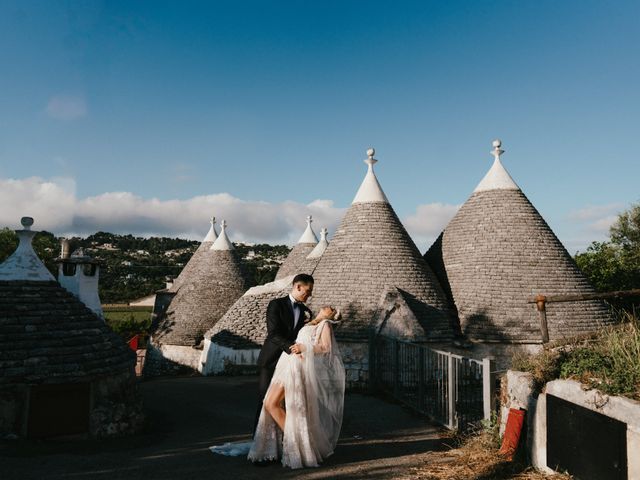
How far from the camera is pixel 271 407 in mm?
4863

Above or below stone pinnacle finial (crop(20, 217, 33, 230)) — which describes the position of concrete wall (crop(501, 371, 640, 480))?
below

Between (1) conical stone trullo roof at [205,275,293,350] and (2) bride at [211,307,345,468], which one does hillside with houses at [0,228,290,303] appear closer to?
(1) conical stone trullo roof at [205,275,293,350]

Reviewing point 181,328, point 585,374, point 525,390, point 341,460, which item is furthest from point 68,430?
point 181,328

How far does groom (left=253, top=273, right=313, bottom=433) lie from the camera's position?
5.05 metres

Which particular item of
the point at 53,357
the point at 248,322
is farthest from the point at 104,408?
the point at 248,322

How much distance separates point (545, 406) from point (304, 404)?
2244mm

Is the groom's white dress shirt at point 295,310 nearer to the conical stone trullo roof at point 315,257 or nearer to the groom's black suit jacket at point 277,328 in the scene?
the groom's black suit jacket at point 277,328

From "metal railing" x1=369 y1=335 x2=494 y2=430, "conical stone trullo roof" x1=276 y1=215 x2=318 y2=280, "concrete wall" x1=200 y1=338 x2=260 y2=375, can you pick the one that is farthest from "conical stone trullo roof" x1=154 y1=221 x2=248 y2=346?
"metal railing" x1=369 y1=335 x2=494 y2=430

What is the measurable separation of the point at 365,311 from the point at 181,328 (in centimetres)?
896

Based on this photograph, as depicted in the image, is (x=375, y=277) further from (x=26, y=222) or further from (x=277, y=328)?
(x=26, y=222)

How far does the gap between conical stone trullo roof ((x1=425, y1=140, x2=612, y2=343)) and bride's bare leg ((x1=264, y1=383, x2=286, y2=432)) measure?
314 inches

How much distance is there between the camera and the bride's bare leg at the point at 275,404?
4859 millimetres

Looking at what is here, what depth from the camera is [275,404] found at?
4.88 m

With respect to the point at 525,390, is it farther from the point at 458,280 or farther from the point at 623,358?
the point at 458,280
